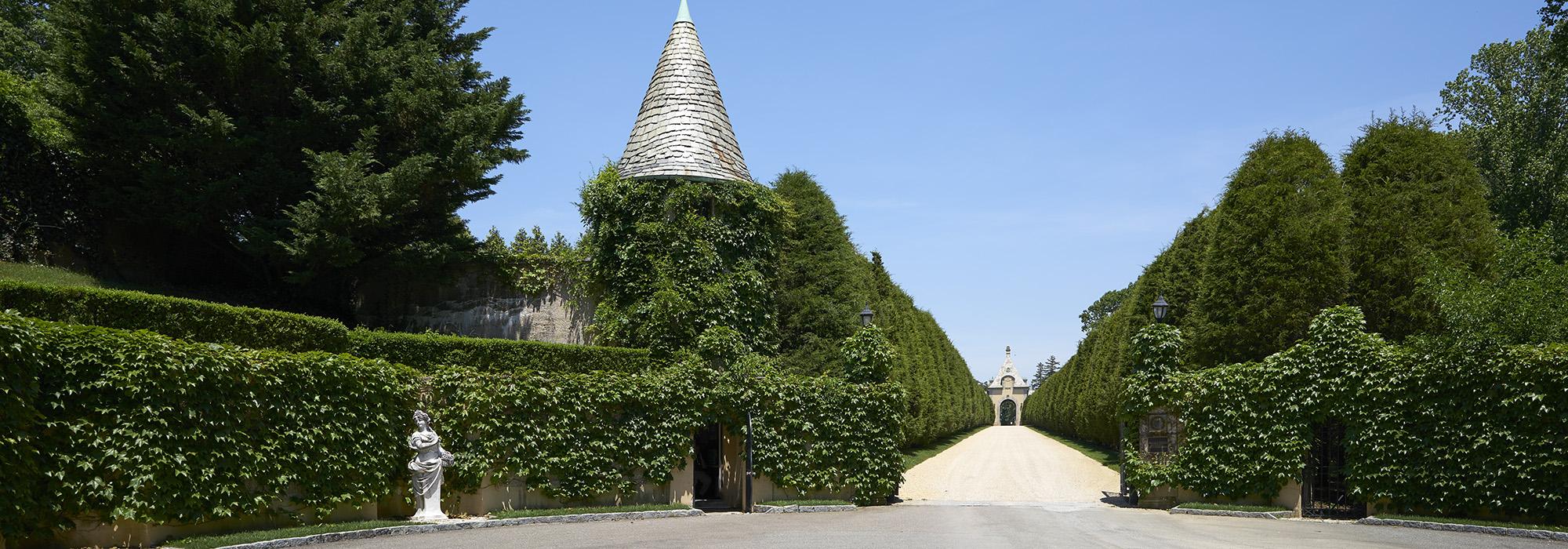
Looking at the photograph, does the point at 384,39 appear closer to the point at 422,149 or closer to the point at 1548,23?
the point at 422,149

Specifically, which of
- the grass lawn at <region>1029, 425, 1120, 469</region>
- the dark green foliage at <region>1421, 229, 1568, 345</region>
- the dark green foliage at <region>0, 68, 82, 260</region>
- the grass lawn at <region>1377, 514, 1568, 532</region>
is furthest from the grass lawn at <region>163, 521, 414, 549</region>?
the grass lawn at <region>1029, 425, 1120, 469</region>

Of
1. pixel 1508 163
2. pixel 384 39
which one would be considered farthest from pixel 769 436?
pixel 1508 163

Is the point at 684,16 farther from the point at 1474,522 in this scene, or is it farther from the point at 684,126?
the point at 1474,522

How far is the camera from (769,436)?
18.5m

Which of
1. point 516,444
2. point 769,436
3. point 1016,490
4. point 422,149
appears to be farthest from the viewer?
point 1016,490

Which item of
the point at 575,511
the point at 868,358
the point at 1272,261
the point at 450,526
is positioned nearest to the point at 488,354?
the point at 575,511

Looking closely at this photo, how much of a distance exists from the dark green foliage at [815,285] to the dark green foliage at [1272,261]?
9.83m

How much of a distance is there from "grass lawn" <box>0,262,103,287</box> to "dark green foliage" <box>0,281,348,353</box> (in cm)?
325

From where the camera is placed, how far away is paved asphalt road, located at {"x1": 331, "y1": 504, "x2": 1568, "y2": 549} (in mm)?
11641

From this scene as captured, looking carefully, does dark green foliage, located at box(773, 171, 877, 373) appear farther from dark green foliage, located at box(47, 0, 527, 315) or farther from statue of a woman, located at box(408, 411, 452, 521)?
statue of a woman, located at box(408, 411, 452, 521)

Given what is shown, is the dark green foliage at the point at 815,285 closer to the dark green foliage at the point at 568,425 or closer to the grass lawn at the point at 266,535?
the dark green foliage at the point at 568,425

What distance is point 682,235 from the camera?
69.4 feet

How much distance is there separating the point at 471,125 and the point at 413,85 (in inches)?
52.9

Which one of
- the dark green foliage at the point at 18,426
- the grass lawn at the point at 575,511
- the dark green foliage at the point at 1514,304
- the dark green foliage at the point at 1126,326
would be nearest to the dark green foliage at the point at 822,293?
the dark green foliage at the point at 1126,326
